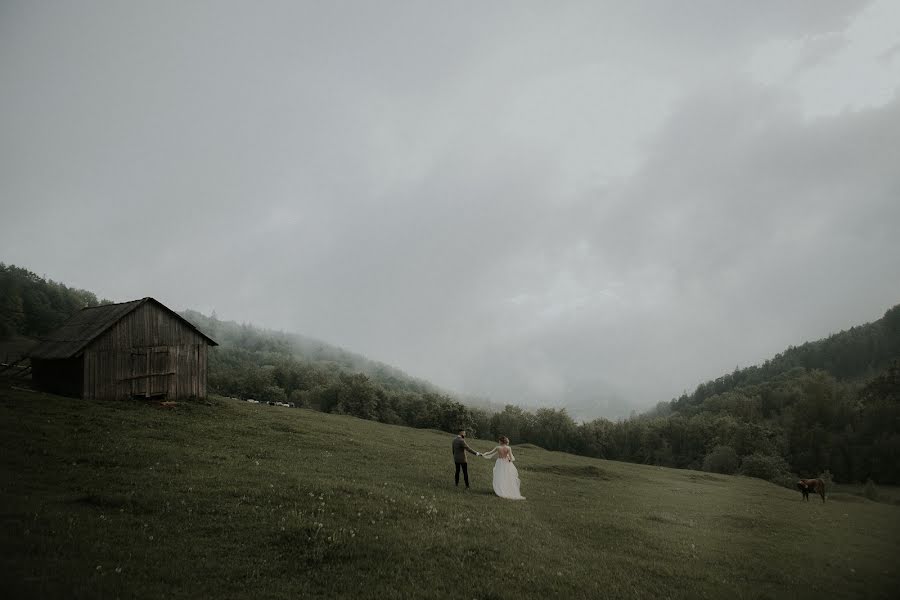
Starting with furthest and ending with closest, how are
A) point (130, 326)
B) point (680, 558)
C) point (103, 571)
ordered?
point (130, 326) → point (680, 558) → point (103, 571)

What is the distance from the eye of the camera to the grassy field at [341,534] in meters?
10.9

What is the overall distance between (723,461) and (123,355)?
10373 cm

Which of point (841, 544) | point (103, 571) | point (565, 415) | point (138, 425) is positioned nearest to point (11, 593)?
point (103, 571)

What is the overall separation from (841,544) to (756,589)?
1392 centimetres

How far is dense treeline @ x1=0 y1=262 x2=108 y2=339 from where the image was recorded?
102500mm

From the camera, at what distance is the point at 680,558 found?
53.6 feet

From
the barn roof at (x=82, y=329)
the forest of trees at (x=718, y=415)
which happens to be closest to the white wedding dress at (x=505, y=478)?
the barn roof at (x=82, y=329)

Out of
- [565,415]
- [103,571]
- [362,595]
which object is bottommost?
[565,415]

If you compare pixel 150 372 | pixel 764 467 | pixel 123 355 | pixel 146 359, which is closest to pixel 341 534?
pixel 123 355

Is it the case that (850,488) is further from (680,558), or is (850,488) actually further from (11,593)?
(11,593)

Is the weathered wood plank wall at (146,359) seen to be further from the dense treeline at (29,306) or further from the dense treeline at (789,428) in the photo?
the dense treeline at (789,428)

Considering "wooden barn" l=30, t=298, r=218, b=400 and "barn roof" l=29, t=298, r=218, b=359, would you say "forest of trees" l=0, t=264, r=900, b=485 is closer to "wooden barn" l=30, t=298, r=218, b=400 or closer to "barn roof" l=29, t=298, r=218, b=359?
"wooden barn" l=30, t=298, r=218, b=400

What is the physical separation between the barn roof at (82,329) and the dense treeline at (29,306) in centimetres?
6440

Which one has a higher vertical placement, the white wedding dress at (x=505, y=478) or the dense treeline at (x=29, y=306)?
the dense treeline at (x=29, y=306)
